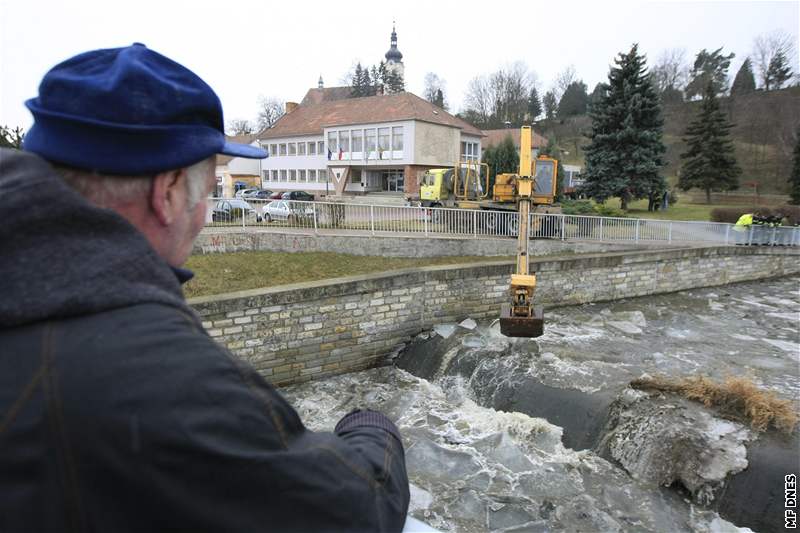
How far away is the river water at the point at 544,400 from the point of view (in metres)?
6.30

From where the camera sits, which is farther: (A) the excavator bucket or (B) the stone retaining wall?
(B) the stone retaining wall

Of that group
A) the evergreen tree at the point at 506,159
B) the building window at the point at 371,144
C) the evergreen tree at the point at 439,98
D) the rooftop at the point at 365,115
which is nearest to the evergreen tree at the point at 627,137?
the evergreen tree at the point at 506,159

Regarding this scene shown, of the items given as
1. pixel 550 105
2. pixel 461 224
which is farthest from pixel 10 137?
pixel 550 105

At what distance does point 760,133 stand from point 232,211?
51688 millimetres

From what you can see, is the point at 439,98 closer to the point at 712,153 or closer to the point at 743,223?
the point at 712,153

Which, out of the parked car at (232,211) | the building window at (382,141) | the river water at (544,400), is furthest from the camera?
the building window at (382,141)

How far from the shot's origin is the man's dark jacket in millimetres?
710

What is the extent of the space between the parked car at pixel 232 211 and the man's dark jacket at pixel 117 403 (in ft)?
46.8

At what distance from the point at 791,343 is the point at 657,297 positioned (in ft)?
14.1

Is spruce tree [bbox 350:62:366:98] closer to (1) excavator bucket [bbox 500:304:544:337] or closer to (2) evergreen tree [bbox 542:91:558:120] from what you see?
(2) evergreen tree [bbox 542:91:558:120]

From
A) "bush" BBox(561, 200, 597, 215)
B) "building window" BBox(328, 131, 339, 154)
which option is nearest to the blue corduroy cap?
"bush" BBox(561, 200, 597, 215)

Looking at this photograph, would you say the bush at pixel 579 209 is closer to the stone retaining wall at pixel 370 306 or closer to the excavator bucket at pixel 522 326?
the stone retaining wall at pixel 370 306

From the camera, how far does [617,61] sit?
1156 inches

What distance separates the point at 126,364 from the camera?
0.74 meters
